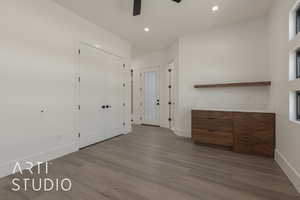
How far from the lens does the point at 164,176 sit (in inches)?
82.2

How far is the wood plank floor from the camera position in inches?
66.2

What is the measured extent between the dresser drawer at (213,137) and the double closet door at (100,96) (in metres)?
2.25

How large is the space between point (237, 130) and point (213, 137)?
1.70 ft

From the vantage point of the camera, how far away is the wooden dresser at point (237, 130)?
2.70 meters

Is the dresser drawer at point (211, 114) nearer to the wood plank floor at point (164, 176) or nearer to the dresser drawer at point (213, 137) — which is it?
the dresser drawer at point (213, 137)

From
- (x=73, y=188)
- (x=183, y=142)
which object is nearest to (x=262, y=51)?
(x=183, y=142)

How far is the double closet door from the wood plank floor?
1.99 feet

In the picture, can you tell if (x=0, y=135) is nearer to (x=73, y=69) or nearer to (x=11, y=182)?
(x=11, y=182)

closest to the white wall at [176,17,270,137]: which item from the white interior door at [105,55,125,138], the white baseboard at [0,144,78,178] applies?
the white interior door at [105,55,125,138]

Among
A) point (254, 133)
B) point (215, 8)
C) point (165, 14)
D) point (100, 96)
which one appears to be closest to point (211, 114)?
point (254, 133)

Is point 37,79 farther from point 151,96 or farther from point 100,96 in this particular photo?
point 151,96

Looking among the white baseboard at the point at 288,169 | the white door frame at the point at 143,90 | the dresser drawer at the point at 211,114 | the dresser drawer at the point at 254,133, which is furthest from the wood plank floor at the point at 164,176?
the white door frame at the point at 143,90

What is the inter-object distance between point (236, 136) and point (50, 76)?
3.87 metres

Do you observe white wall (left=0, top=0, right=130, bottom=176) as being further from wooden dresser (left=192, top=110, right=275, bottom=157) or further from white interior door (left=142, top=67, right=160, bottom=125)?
white interior door (left=142, top=67, right=160, bottom=125)
